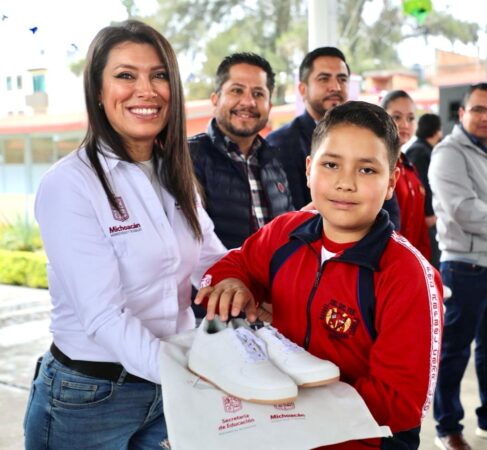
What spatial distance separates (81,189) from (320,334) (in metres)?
0.56

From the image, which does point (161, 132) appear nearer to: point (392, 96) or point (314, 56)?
point (314, 56)

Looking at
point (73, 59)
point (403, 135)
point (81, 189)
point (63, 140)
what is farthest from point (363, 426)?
point (63, 140)

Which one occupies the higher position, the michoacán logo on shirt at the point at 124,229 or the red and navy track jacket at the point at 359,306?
the michoacán logo on shirt at the point at 124,229

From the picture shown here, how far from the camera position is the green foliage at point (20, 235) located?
8.37 meters

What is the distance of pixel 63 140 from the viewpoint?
25.9 ft

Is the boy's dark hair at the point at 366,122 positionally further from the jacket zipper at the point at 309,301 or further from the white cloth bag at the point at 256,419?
the white cloth bag at the point at 256,419

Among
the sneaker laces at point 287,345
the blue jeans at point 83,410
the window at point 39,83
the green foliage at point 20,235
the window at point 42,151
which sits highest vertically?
the window at point 39,83

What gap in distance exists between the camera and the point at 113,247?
1.47m

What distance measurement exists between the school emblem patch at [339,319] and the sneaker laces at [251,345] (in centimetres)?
17

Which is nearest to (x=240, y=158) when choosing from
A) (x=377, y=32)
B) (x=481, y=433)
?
(x=481, y=433)

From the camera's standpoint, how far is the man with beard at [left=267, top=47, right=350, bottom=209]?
2.88 metres

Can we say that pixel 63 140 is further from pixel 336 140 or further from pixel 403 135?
pixel 336 140

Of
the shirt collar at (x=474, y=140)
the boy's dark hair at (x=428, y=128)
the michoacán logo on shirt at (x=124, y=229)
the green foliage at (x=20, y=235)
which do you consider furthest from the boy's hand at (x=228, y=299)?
the green foliage at (x=20, y=235)

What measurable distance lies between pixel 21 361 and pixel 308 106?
10.1 feet
